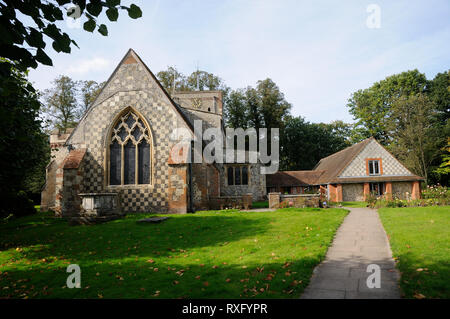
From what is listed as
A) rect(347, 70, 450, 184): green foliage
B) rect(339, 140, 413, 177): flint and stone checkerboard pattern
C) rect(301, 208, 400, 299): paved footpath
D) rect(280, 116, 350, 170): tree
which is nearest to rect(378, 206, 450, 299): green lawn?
rect(301, 208, 400, 299): paved footpath

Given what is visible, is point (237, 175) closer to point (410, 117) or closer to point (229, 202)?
point (229, 202)

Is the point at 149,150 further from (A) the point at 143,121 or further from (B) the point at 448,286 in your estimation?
(B) the point at 448,286

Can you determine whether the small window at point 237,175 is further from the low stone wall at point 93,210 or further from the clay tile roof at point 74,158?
the low stone wall at point 93,210

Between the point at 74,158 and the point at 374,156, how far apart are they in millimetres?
28527

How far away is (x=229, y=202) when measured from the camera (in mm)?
20141

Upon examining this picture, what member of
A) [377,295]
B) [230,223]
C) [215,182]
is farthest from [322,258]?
[215,182]

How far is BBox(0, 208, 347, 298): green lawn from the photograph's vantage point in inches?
195

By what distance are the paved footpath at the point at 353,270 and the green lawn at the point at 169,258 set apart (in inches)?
9.7

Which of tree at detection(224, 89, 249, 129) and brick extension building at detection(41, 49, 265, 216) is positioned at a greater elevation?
tree at detection(224, 89, 249, 129)

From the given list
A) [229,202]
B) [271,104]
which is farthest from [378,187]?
[271,104]

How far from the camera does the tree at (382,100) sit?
4422cm

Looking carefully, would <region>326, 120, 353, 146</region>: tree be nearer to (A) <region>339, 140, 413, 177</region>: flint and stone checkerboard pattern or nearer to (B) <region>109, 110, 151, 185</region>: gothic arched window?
(A) <region>339, 140, 413, 177</region>: flint and stone checkerboard pattern

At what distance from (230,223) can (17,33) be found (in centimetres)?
1003

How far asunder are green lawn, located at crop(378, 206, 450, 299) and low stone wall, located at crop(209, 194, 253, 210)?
11.2 m
